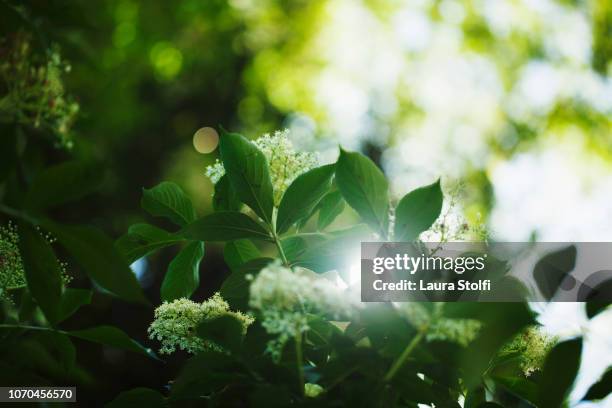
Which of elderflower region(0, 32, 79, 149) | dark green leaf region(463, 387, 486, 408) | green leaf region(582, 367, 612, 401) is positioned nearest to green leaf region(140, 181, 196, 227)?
elderflower region(0, 32, 79, 149)

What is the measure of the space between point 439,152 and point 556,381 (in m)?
9.07

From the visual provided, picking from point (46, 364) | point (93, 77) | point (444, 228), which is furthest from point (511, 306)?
point (93, 77)

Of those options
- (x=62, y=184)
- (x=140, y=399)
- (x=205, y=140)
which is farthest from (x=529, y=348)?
(x=205, y=140)

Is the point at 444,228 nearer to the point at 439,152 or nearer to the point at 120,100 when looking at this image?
the point at 120,100

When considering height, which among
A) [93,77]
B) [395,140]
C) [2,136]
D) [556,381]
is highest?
[395,140]

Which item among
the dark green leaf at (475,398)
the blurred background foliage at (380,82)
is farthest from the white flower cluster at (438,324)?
the blurred background foliage at (380,82)

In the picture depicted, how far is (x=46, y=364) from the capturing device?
0.67 meters

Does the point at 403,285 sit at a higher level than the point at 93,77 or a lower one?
lower

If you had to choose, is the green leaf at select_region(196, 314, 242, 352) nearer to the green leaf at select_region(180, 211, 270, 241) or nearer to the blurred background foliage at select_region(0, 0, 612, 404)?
the green leaf at select_region(180, 211, 270, 241)

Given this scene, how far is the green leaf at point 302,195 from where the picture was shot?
2.63 ft

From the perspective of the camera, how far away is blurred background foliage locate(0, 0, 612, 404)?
7.41m

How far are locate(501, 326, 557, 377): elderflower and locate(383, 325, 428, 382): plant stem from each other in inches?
11.0

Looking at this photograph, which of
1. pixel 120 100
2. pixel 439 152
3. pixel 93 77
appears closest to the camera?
pixel 93 77

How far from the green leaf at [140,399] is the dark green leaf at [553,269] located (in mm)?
510
